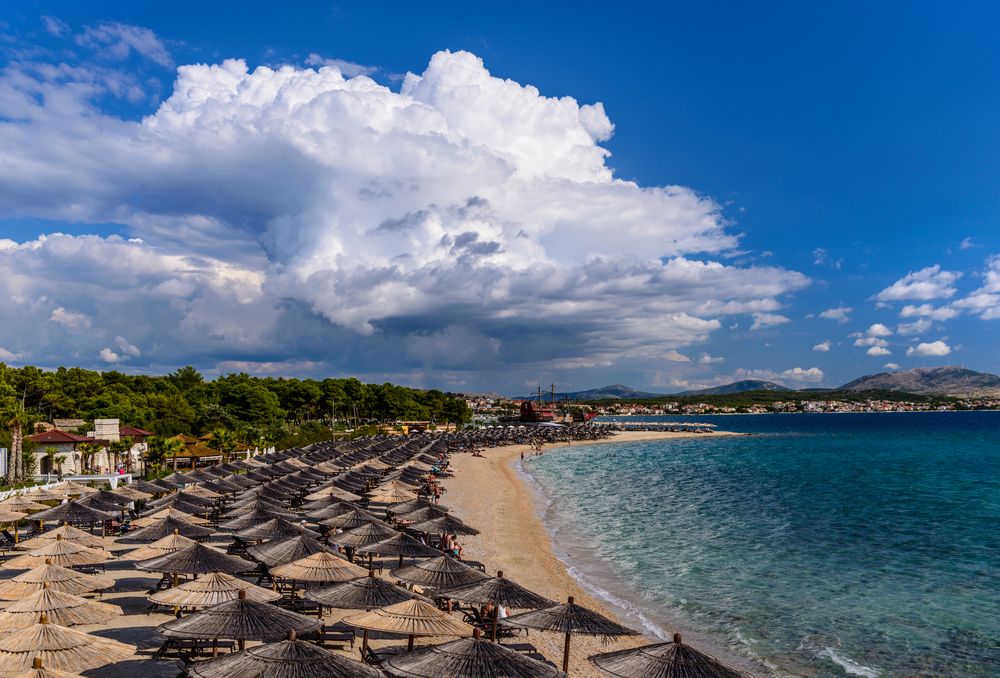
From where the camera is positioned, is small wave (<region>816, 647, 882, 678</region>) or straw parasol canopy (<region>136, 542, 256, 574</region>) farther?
small wave (<region>816, 647, 882, 678</region>)

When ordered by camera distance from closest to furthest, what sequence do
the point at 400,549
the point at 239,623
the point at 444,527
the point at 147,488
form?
1. the point at 239,623
2. the point at 400,549
3. the point at 444,527
4. the point at 147,488

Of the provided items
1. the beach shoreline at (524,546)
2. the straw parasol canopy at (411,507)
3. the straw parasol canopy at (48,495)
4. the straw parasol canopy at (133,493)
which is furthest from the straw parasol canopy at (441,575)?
the straw parasol canopy at (48,495)

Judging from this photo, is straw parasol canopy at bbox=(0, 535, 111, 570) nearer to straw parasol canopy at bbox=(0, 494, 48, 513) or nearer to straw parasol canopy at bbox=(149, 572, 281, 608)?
straw parasol canopy at bbox=(149, 572, 281, 608)

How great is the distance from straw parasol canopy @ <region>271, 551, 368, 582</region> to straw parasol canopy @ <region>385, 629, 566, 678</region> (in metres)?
5.76

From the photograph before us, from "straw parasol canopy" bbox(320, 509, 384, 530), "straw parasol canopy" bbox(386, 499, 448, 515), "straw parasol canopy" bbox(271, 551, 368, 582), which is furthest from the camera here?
"straw parasol canopy" bbox(386, 499, 448, 515)

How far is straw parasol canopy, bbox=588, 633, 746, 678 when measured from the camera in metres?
11.3

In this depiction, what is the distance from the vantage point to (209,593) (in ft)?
48.9

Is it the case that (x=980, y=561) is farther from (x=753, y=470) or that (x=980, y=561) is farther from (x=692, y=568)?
(x=753, y=470)

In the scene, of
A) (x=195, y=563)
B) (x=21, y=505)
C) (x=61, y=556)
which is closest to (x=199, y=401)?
(x=21, y=505)

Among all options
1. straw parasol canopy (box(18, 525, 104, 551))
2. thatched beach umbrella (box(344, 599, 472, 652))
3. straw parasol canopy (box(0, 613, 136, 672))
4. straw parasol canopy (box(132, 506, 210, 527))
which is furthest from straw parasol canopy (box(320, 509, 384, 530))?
straw parasol canopy (box(0, 613, 136, 672))

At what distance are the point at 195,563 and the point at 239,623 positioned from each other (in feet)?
19.1

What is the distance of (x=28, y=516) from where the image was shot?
26672 millimetres

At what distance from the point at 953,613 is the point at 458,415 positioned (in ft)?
432

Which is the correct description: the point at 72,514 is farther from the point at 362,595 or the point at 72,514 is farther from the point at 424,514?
the point at 362,595
